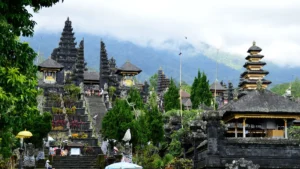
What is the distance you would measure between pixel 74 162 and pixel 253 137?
41.0ft

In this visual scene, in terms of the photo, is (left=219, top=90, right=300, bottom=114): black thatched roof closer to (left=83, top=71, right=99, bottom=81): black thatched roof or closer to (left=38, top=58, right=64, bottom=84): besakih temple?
(left=38, top=58, right=64, bottom=84): besakih temple

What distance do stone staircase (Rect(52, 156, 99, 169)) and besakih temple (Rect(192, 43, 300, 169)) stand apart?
8018 mm

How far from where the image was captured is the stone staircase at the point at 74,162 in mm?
34562

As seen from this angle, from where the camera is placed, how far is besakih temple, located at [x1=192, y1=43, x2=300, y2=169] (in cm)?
2478

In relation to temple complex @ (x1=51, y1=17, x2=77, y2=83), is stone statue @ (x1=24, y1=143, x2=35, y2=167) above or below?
below

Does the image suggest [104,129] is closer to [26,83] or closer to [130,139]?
[130,139]

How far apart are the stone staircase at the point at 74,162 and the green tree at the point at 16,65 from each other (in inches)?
802

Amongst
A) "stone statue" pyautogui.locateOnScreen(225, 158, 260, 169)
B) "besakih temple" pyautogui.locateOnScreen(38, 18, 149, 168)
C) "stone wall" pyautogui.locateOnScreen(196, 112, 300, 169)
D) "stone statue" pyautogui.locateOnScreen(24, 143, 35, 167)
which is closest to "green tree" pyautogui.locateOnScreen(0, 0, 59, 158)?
"stone statue" pyautogui.locateOnScreen(225, 158, 260, 169)

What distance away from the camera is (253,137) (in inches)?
1085

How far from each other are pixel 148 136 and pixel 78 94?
23654 mm

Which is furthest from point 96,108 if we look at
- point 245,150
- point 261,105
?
point 245,150

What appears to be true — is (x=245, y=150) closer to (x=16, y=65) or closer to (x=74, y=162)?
(x=74, y=162)

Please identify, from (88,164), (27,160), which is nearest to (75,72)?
(88,164)

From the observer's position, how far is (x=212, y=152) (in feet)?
81.0
